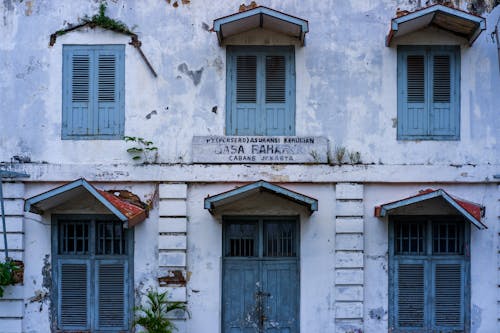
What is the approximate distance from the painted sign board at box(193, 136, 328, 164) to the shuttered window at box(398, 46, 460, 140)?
1373 millimetres

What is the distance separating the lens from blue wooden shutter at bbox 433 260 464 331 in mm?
9414

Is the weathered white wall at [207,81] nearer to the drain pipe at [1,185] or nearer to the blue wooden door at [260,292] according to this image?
the drain pipe at [1,185]

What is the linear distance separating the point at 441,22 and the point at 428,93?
1.11 m

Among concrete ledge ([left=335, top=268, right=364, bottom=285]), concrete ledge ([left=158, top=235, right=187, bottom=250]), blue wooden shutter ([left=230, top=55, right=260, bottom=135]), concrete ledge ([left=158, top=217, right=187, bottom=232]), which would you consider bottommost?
concrete ledge ([left=335, top=268, right=364, bottom=285])

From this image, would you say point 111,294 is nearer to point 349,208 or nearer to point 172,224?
point 172,224

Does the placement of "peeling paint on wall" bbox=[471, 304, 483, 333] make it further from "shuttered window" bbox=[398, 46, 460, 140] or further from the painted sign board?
the painted sign board

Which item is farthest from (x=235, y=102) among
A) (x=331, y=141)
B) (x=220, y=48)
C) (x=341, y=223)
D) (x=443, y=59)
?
(x=443, y=59)

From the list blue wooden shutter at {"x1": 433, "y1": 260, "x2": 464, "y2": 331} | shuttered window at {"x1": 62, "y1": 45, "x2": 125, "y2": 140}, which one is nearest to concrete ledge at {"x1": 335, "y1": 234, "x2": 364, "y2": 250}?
blue wooden shutter at {"x1": 433, "y1": 260, "x2": 464, "y2": 331}

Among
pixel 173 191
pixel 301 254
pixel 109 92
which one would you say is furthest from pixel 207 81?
pixel 301 254

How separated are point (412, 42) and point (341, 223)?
3.11 meters

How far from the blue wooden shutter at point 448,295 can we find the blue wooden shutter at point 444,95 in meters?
2.08

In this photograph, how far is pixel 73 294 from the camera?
31.2 ft

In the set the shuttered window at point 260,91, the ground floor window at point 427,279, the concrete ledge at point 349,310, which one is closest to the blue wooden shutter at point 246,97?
the shuttered window at point 260,91

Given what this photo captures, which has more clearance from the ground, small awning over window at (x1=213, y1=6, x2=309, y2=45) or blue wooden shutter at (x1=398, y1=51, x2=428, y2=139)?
small awning over window at (x1=213, y1=6, x2=309, y2=45)
